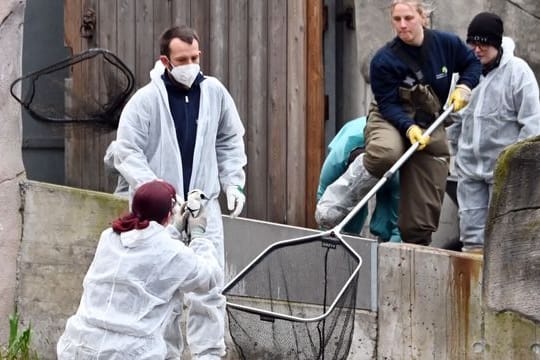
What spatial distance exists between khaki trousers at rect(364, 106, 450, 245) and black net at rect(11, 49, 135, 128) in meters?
2.65

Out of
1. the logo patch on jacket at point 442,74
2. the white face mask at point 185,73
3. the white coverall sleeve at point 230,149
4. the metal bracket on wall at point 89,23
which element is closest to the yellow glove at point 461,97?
the logo patch on jacket at point 442,74

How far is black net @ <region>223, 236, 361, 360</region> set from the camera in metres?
7.71

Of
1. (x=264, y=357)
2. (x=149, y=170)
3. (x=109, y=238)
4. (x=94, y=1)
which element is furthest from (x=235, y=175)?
(x=94, y=1)

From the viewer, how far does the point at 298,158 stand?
10.4 meters

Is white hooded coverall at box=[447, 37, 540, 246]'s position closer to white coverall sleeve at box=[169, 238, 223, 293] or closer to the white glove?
the white glove

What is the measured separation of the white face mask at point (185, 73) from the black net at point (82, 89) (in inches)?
90.3

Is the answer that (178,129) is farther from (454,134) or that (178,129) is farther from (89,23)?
(89,23)

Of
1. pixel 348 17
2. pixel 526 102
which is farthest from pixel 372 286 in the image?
pixel 348 17

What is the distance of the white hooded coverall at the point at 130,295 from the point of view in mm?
6785

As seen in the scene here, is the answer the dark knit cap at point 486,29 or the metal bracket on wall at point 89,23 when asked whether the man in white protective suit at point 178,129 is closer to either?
the dark knit cap at point 486,29

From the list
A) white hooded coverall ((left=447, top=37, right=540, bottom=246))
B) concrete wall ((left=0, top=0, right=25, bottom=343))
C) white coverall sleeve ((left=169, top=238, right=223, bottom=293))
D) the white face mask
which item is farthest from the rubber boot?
concrete wall ((left=0, top=0, right=25, bottom=343))

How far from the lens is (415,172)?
28.4ft

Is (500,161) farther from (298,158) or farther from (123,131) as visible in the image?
(298,158)

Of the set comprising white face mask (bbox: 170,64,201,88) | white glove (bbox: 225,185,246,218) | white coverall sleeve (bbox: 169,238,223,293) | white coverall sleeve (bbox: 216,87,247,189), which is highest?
white face mask (bbox: 170,64,201,88)
